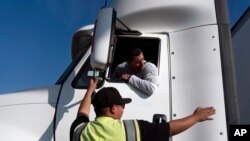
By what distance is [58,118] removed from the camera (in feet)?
12.7

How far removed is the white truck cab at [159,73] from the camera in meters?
3.77

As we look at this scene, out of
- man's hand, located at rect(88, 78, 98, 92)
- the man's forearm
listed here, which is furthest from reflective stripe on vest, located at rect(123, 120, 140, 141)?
man's hand, located at rect(88, 78, 98, 92)

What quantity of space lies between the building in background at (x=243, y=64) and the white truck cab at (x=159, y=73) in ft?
2.69

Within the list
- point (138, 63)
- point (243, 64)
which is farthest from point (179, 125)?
point (243, 64)

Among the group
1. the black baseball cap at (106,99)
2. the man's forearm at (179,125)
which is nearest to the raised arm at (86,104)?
the black baseball cap at (106,99)

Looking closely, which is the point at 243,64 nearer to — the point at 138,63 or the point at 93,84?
A: the point at 138,63

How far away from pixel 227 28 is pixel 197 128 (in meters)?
1.01

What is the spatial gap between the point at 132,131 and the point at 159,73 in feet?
4.82

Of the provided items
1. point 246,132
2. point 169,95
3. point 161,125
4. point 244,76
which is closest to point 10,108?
point 169,95

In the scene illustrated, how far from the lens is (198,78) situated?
3.96 m

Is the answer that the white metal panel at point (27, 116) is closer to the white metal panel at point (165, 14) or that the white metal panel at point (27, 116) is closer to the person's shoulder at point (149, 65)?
the person's shoulder at point (149, 65)

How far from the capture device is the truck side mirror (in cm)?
355

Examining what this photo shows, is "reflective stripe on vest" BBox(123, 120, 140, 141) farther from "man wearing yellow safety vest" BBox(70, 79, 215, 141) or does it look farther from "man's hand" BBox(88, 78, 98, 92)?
"man's hand" BBox(88, 78, 98, 92)

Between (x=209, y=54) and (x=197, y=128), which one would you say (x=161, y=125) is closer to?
(x=197, y=128)
